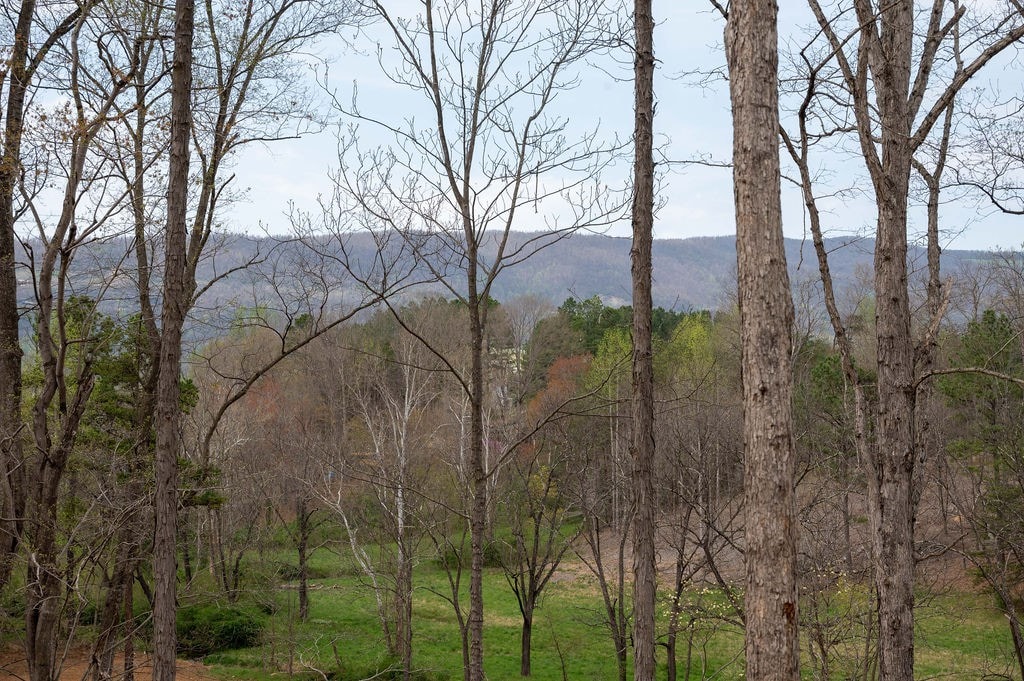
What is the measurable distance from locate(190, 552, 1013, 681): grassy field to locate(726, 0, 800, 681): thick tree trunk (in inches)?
391

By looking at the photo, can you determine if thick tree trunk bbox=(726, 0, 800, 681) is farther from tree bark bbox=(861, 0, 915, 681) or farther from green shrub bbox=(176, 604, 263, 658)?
green shrub bbox=(176, 604, 263, 658)

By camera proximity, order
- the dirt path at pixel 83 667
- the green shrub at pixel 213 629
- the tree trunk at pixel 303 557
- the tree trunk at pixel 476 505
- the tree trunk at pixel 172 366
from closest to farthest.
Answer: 1. the tree trunk at pixel 172 366
2. the tree trunk at pixel 476 505
3. the dirt path at pixel 83 667
4. the green shrub at pixel 213 629
5. the tree trunk at pixel 303 557

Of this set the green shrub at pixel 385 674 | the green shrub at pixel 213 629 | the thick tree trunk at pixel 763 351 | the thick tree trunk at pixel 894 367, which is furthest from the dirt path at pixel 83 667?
the thick tree trunk at pixel 763 351

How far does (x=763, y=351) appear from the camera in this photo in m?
4.28

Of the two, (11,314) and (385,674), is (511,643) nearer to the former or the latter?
(385,674)

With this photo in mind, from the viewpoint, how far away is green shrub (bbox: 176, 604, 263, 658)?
19.4 m

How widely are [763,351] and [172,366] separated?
4.90 m

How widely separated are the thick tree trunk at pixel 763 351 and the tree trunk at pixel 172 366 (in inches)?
184

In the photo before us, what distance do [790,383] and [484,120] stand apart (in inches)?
191

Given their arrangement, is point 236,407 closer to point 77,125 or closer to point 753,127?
point 77,125

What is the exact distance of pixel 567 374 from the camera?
34.8 meters

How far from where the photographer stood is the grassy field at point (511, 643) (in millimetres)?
16656

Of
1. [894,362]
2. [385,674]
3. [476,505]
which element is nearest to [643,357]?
[894,362]

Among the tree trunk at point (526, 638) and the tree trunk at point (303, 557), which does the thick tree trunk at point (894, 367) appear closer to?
the tree trunk at point (526, 638)
